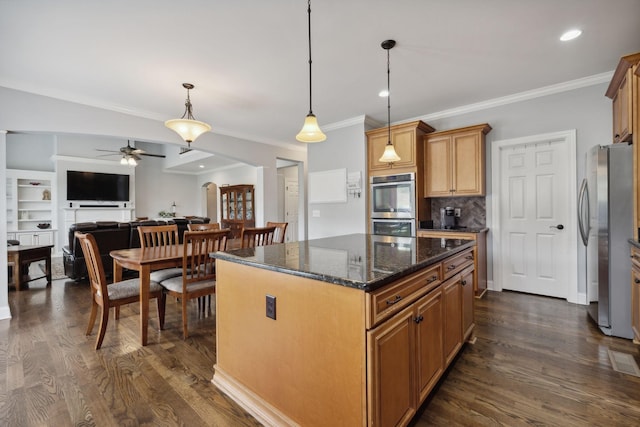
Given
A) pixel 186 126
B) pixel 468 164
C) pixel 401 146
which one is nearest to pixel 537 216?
pixel 468 164

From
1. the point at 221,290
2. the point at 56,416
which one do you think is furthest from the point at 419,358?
the point at 56,416

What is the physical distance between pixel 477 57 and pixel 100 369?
4.17 m

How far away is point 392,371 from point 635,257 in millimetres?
2426

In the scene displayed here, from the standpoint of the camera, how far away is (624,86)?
101 inches

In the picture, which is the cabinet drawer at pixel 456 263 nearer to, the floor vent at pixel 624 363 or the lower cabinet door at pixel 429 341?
the lower cabinet door at pixel 429 341

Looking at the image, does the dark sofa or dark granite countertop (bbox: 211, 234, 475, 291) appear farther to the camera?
the dark sofa

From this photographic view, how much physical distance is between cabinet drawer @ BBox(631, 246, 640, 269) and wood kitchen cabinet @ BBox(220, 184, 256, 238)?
681 centimetres

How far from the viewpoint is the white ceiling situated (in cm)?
210

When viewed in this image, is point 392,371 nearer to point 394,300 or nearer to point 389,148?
point 394,300

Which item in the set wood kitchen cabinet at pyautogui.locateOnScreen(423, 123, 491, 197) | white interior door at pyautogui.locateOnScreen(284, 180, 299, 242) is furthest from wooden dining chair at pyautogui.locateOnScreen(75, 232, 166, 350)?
white interior door at pyautogui.locateOnScreen(284, 180, 299, 242)

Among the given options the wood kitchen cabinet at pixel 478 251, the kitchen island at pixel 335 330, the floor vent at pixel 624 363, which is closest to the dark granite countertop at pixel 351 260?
the kitchen island at pixel 335 330

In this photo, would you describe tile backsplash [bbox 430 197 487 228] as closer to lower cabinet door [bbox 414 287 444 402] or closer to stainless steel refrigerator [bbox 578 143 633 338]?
stainless steel refrigerator [bbox 578 143 633 338]

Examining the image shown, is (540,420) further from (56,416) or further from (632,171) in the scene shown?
(56,416)

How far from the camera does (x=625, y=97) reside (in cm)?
254
